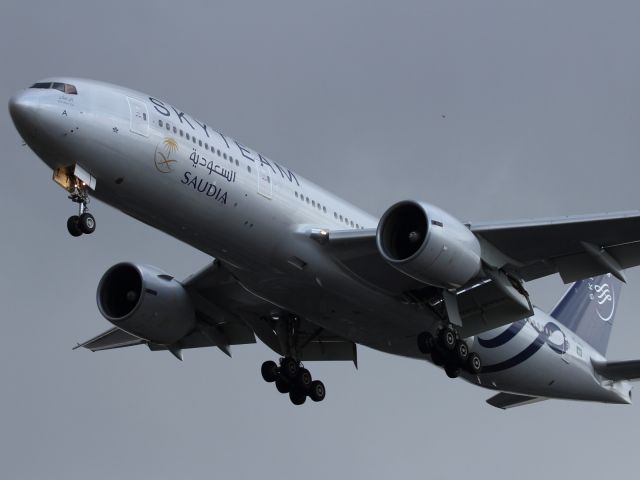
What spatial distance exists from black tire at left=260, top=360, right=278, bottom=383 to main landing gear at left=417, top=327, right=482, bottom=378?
4.89 m

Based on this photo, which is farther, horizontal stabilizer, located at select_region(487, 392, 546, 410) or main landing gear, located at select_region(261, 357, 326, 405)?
horizontal stabilizer, located at select_region(487, 392, 546, 410)

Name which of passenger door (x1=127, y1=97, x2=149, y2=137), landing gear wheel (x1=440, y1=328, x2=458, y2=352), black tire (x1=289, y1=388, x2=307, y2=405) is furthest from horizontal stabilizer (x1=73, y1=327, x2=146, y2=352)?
passenger door (x1=127, y1=97, x2=149, y2=137)

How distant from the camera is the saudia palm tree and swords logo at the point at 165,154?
1080 inches

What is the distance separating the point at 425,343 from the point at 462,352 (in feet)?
3.30

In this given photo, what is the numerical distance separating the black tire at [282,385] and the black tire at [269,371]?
0.43 ft

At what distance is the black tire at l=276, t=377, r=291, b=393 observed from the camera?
34469mm

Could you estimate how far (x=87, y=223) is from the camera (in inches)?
1055

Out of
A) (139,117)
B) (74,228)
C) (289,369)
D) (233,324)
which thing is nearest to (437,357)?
(289,369)

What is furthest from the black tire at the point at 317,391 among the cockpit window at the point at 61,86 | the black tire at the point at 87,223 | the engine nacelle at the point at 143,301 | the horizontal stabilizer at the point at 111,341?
the cockpit window at the point at 61,86

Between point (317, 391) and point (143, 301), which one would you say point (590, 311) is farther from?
point (143, 301)

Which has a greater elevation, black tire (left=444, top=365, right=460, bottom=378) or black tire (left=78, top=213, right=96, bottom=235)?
black tire (left=78, top=213, right=96, bottom=235)

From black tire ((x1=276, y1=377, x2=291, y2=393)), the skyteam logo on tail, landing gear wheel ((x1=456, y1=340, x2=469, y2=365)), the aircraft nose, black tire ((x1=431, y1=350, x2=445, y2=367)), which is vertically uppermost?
the skyteam logo on tail

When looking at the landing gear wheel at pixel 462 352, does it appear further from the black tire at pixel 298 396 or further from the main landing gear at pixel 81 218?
the main landing gear at pixel 81 218

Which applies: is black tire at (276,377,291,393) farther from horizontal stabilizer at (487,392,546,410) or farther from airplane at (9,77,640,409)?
horizontal stabilizer at (487,392,546,410)
